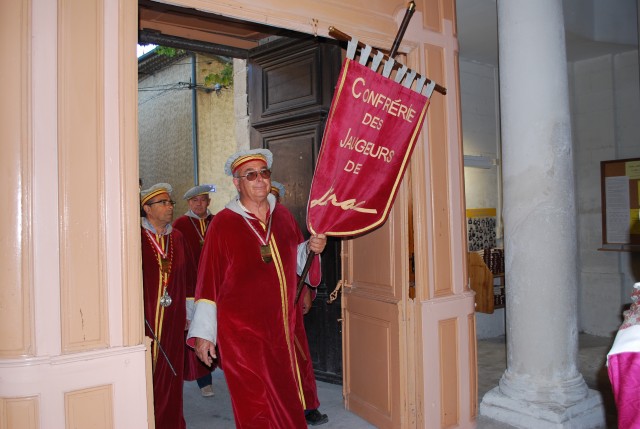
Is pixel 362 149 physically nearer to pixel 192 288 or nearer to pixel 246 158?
pixel 246 158

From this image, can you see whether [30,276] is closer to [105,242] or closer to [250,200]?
[105,242]

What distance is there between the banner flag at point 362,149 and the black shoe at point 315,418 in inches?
69.6

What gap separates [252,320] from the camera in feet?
11.1

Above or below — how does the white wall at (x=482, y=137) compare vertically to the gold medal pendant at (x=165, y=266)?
above

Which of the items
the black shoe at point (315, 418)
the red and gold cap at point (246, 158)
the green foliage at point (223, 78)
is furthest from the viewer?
the green foliage at point (223, 78)

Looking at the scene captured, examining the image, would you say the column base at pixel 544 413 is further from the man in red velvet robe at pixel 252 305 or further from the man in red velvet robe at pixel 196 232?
the man in red velvet robe at pixel 196 232

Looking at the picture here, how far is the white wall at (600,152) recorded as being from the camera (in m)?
7.31

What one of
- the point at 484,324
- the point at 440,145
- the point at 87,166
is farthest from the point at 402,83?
the point at 484,324

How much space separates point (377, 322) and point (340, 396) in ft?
3.88

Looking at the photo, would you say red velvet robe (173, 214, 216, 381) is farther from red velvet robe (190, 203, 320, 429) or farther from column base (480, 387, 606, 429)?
column base (480, 387, 606, 429)

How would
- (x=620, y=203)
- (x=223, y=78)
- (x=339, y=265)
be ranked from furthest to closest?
(x=223, y=78), (x=620, y=203), (x=339, y=265)

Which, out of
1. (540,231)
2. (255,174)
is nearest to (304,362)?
(255,174)

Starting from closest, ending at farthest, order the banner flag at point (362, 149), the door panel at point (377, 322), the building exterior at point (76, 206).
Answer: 1. the building exterior at point (76, 206)
2. the banner flag at point (362, 149)
3. the door panel at point (377, 322)

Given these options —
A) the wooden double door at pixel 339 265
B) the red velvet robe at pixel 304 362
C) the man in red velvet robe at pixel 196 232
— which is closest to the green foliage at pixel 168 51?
the wooden double door at pixel 339 265
